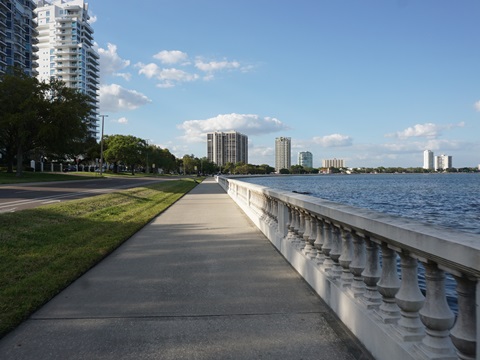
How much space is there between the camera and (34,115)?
46.8m

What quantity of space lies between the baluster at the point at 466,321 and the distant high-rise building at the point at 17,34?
104 meters

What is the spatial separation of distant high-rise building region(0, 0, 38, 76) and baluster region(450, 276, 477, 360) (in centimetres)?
10389

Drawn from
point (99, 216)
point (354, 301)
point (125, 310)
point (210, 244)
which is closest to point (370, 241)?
point (354, 301)

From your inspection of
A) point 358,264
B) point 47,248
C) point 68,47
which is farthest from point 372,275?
point 68,47

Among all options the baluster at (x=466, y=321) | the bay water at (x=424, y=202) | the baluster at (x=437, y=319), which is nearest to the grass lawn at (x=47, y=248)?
the baluster at (x=437, y=319)

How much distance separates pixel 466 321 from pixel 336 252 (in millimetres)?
2277

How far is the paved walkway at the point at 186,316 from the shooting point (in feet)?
11.8

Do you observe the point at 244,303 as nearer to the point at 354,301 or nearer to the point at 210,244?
the point at 354,301

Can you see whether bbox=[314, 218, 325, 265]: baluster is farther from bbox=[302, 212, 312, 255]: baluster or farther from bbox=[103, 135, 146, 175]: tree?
bbox=[103, 135, 146, 175]: tree

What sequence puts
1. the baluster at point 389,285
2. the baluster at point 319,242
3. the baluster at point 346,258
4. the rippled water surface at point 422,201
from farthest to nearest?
1. the rippled water surface at point 422,201
2. the baluster at point 319,242
3. the baluster at point 346,258
4. the baluster at point 389,285

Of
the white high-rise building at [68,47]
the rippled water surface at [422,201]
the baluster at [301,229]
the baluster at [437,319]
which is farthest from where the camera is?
the white high-rise building at [68,47]

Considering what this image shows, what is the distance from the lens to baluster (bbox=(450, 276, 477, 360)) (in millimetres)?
2301

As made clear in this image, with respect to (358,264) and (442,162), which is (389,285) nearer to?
(358,264)

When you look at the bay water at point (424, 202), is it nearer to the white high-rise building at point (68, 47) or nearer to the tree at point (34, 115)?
the tree at point (34, 115)
